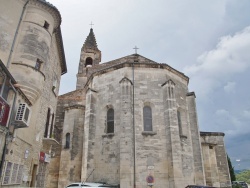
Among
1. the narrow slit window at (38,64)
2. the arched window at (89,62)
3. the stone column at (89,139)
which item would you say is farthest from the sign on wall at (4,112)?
the arched window at (89,62)

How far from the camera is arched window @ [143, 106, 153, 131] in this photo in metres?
16.5

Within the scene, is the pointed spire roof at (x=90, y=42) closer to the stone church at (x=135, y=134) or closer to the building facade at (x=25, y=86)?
the stone church at (x=135, y=134)

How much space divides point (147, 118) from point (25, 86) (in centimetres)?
899

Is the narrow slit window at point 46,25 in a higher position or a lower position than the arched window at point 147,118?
higher

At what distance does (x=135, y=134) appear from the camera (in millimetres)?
15688

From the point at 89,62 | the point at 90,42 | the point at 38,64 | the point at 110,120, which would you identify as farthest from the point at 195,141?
the point at 90,42

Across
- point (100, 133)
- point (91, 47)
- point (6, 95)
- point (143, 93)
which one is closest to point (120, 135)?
point (100, 133)

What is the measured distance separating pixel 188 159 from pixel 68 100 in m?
12.8

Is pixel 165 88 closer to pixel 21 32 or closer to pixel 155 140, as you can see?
pixel 155 140

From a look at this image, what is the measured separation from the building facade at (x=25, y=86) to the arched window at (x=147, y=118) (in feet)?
22.6

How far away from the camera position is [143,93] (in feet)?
56.4

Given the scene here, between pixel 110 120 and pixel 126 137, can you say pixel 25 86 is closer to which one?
pixel 126 137

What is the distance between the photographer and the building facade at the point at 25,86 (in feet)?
31.8

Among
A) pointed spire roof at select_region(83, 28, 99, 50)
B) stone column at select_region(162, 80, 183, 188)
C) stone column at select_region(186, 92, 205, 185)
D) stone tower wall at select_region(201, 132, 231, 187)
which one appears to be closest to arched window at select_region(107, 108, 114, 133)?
stone column at select_region(162, 80, 183, 188)
